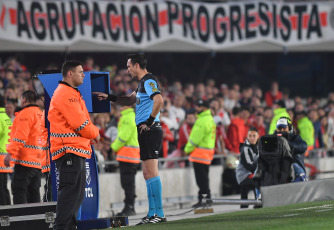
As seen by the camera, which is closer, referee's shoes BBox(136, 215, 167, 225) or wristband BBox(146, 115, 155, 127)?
wristband BBox(146, 115, 155, 127)

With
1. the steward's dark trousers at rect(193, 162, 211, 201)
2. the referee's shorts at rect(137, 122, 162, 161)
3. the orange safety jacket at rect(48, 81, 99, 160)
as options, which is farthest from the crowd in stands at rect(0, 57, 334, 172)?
the orange safety jacket at rect(48, 81, 99, 160)

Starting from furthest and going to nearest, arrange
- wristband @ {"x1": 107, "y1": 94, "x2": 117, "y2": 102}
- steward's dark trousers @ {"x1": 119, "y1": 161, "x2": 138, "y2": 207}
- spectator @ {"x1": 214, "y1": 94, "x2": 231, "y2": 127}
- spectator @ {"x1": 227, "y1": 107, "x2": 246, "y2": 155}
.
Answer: spectator @ {"x1": 214, "y1": 94, "x2": 231, "y2": 127}
spectator @ {"x1": 227, "y1": 107, "x2": 246, "y2": 155}
steward's dark trousers @ {"x1": 119, "y1": 161, "x2": 138, "y2": 207}
wristband @ {"x1": 107, "y1": 94, "x2": 117, "y2": 102}

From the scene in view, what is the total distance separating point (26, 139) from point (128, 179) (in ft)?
11.0

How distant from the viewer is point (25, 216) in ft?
37.7

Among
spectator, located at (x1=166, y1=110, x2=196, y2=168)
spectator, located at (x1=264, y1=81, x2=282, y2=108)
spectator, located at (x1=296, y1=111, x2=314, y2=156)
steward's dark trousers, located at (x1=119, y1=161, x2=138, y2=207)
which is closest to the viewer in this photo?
steward's dark trousers, located at (x1=119, y1=161, x2=138, y2=207)

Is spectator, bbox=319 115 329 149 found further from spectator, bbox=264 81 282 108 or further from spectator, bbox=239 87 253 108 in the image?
spectator, bbox=264 81 282 108

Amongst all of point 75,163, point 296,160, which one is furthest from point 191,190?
point 75,163

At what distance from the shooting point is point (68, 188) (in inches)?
413

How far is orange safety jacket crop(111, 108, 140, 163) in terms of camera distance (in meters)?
16.8

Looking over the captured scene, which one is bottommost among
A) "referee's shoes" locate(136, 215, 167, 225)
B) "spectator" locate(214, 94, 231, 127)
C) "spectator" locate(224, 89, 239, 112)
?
"referee's shoes" locate(136, 215, 167, 225)

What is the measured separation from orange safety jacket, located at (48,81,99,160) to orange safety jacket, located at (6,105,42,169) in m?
3.35

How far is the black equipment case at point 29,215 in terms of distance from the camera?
11.5m

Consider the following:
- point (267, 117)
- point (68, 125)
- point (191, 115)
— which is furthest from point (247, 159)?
point (68, 125)

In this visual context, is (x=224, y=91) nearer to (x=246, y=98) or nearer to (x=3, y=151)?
(x=246, y=98)
